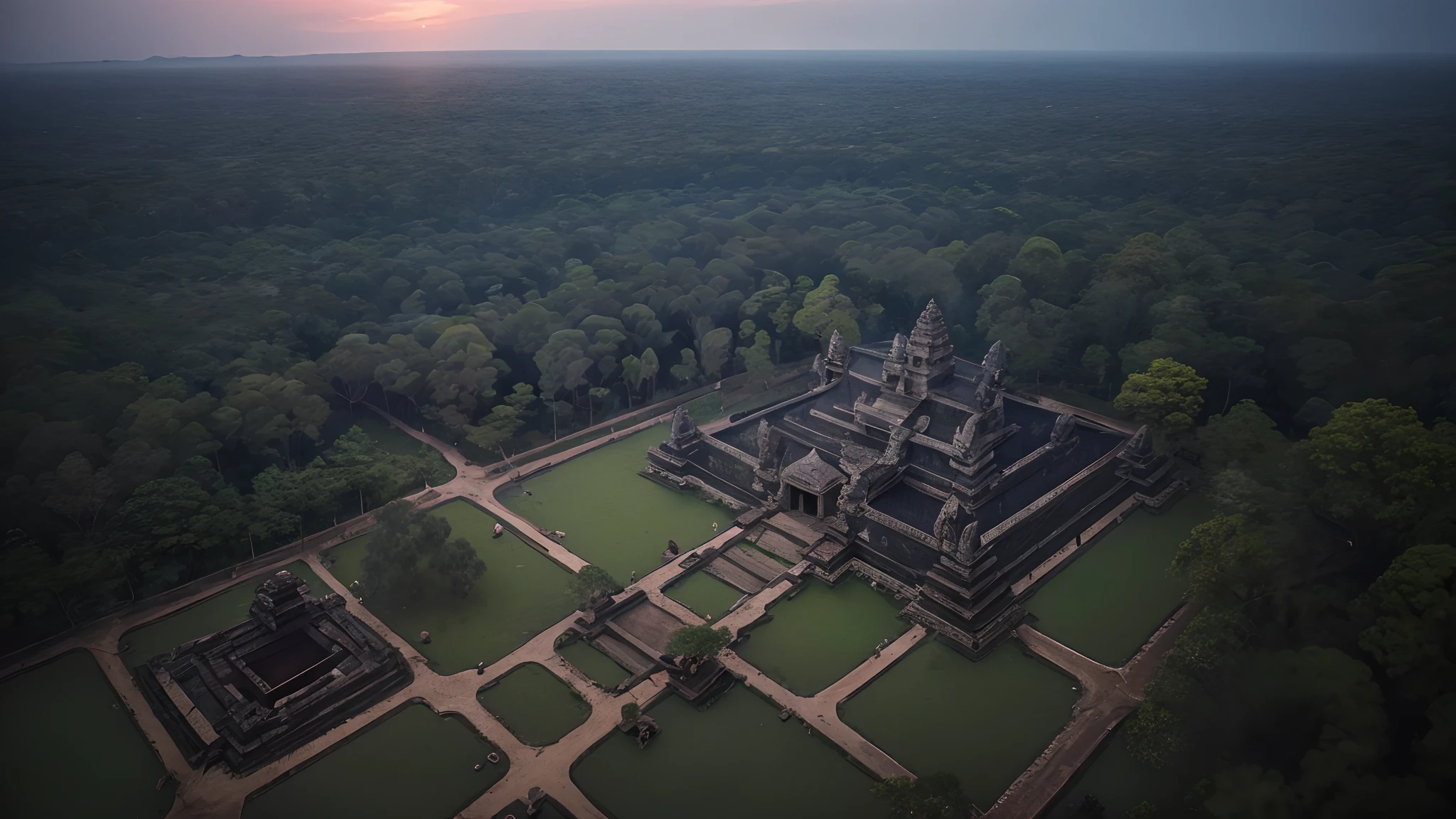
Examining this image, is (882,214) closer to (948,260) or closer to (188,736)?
(948,260)

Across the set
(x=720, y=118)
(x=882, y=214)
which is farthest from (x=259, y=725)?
(x=720, y=118)

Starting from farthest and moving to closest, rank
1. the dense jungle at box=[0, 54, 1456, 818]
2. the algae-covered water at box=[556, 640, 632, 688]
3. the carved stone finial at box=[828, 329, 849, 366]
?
the carved stone finial at box=[828, 329, 849, 366] < the algae-covered water at box=[556, 640, 632, 688] < the dense jungle at box=[0, 54, 1456, 818]

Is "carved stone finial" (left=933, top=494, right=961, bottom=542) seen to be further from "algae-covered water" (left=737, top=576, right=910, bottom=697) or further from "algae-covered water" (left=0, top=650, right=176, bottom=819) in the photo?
"algae-covered water" (left=0, top=650, right=176, bottom=819)

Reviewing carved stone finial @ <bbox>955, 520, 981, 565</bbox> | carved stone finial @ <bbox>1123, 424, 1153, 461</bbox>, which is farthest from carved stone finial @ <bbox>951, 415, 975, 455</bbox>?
carved stone finial @ <bbox>1123, 424, 1153, 461</bbox>

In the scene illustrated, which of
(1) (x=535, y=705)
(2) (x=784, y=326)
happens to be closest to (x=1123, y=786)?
(1) (x=535, y=705)

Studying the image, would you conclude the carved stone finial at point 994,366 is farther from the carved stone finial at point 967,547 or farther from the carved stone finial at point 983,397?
the carved stone finial at point 967,547

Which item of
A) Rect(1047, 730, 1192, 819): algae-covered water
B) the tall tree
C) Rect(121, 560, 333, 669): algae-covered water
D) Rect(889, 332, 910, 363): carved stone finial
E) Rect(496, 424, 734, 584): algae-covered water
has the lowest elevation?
Rect(496, 424, 734, 584): algae-covered water

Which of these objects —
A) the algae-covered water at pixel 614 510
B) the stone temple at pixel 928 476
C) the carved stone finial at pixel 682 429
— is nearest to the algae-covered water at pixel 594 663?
the algae-covered water at pixel 614 510

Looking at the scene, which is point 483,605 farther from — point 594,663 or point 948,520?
point 948,520
